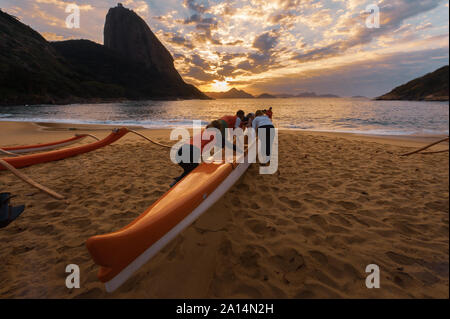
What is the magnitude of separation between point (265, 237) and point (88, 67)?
134 meters

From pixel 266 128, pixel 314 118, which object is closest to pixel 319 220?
pixel 266 128

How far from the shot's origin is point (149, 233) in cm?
198

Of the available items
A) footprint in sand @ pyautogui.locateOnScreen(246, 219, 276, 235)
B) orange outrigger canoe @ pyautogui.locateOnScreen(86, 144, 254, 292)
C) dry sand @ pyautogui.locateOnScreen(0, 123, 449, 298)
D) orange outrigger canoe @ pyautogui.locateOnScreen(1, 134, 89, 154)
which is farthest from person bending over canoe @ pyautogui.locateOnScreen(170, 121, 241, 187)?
orange outrigger canoe @ pyautogui.locateOnScreen(1, 134, 89, 154)

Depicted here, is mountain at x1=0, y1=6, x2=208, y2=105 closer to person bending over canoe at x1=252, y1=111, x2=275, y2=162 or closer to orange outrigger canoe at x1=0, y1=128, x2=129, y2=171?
orange outrigger canoe at x1=0, y1=128, x2=129, y2=171

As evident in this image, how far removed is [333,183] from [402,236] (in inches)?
68.4

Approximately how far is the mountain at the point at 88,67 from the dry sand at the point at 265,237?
5151 cm

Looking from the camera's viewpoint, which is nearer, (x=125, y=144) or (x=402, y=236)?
(x=402, y=236)

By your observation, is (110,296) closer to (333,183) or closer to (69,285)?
(69,285)

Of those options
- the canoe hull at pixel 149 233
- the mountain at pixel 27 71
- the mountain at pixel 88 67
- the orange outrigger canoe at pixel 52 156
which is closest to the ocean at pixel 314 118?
the canoe hull at pixel 149 233

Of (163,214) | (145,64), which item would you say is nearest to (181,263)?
(163,214)

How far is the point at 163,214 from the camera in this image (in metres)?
2.16

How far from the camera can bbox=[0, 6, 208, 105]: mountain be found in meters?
43.2

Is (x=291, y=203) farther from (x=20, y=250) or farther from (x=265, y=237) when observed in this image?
(x=20, y=250)
